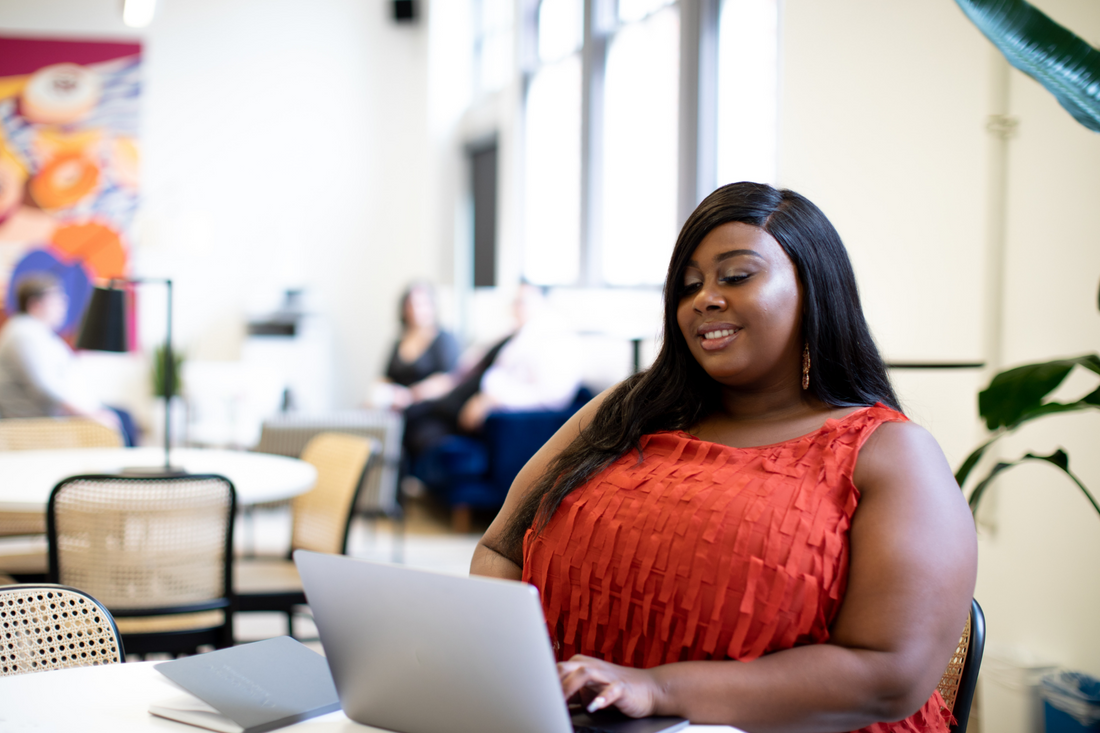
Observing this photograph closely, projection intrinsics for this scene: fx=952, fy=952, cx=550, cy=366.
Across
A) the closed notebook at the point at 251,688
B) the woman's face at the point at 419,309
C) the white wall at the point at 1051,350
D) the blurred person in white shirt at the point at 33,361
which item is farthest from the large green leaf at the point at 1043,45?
the woman's face at the point at 419,309

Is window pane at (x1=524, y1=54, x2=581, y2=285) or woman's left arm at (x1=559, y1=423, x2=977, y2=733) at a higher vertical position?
window pane at (x1=524, y1=54, x2=581, y2=285)

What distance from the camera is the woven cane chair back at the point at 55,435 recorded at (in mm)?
3557

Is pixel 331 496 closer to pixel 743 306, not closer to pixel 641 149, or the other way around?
pixel 743 306

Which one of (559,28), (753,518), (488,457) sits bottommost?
(488,457)

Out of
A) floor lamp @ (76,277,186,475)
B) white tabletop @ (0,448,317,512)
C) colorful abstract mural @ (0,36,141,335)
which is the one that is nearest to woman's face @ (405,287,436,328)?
colorful abstract mural @ (0,36,141,335)

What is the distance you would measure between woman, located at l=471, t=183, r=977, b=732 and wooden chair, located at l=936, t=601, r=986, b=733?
12 cm

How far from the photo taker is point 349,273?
27.6 ft

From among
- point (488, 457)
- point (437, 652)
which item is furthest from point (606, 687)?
point (488, 457)

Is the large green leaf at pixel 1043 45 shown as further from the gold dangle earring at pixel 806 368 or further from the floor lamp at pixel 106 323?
the floor lamp at pixel 106 323

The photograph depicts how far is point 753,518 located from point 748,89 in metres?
3.60

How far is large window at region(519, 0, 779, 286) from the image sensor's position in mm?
4422

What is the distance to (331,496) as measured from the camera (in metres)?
2.93

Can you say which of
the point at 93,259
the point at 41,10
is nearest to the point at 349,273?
the point at 93,259

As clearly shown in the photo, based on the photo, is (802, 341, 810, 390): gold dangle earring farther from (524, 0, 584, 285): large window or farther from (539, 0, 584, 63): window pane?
(539, 0, 584, 63): window pane
